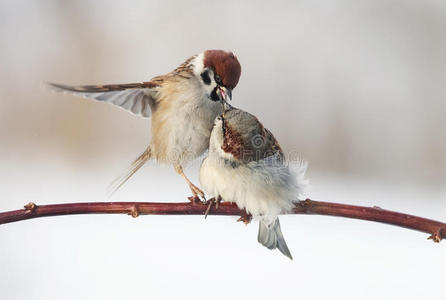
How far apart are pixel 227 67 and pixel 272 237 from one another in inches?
18.6

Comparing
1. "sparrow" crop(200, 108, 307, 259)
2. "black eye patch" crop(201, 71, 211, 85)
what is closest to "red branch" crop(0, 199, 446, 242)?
"sparrow" crop(200, 108, 307, 259)

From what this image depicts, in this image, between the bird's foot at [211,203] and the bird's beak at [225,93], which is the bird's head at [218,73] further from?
the bird's foot at [211,203]

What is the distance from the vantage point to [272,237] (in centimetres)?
134

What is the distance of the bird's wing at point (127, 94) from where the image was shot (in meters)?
1.06

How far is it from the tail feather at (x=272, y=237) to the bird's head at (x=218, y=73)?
36 centimetres

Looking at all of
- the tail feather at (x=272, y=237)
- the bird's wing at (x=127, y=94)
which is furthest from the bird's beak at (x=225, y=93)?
the tail feather at (x=272, y=237)

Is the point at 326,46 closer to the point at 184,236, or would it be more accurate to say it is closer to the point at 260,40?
the point at 260,40

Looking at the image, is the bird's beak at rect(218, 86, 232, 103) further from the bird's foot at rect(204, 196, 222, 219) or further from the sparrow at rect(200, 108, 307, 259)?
the bird's foot at rect(204, 196, 222, 219)

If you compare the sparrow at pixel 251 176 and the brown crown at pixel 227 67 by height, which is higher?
the brown crown at pixel 227 67

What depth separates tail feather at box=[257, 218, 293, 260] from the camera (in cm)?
132

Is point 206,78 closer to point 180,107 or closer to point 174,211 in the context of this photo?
point 180,107

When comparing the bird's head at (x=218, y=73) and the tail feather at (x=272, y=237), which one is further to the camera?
the tail feather at (x=272, y=237)

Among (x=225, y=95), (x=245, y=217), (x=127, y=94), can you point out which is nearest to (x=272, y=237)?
(x=245, y=217)

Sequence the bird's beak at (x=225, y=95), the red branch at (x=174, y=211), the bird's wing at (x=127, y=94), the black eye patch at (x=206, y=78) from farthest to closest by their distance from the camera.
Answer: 1. the black eye patch at (x=206, y=78)
2. the bird's beak at (x=225, y=95)
3. the bird's wing at (x=127, y=94)
4. the red branch at (x=174, y=211)
